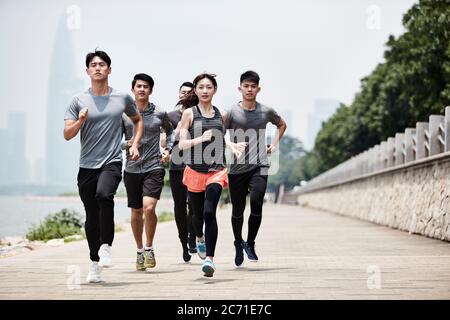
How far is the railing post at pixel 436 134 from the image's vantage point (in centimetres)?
1598

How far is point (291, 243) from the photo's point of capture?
15062 millimetres

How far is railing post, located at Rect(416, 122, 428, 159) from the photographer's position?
1739cm

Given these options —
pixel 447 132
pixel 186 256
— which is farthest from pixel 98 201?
pixel 447 132

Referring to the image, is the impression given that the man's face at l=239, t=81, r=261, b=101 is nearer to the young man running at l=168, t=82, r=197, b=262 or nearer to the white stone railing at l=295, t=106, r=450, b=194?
the young man running at l=168, t=82, r=197, b=262

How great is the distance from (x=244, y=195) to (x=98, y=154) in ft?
7.66

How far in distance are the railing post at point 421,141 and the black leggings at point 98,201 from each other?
10.3 m

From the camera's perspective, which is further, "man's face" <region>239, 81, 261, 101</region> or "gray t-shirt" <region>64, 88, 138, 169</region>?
"man's face" <region>239, 81, 261, 101</region>

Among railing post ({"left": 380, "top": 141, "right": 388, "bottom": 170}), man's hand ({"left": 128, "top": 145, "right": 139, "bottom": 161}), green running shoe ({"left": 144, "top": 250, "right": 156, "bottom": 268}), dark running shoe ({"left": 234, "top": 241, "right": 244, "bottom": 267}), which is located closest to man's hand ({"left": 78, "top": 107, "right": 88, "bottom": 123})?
man's hand ({"left": 128, "top": 145, "right": 139, "bottom": 161})

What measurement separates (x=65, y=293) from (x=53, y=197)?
95.3m

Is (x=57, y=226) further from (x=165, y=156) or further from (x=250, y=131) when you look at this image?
(x=250, y=131)

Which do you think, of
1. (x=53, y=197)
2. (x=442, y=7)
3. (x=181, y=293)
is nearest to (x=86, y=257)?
(x=181, y=293)

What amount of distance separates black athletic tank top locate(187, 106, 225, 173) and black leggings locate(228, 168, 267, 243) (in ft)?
3.44

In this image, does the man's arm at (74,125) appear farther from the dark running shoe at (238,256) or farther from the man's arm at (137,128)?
the dark running shoe at (238,256)

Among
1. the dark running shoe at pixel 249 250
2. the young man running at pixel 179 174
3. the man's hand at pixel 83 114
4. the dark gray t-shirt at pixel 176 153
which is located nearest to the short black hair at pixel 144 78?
the young man running at pixel 179 174
